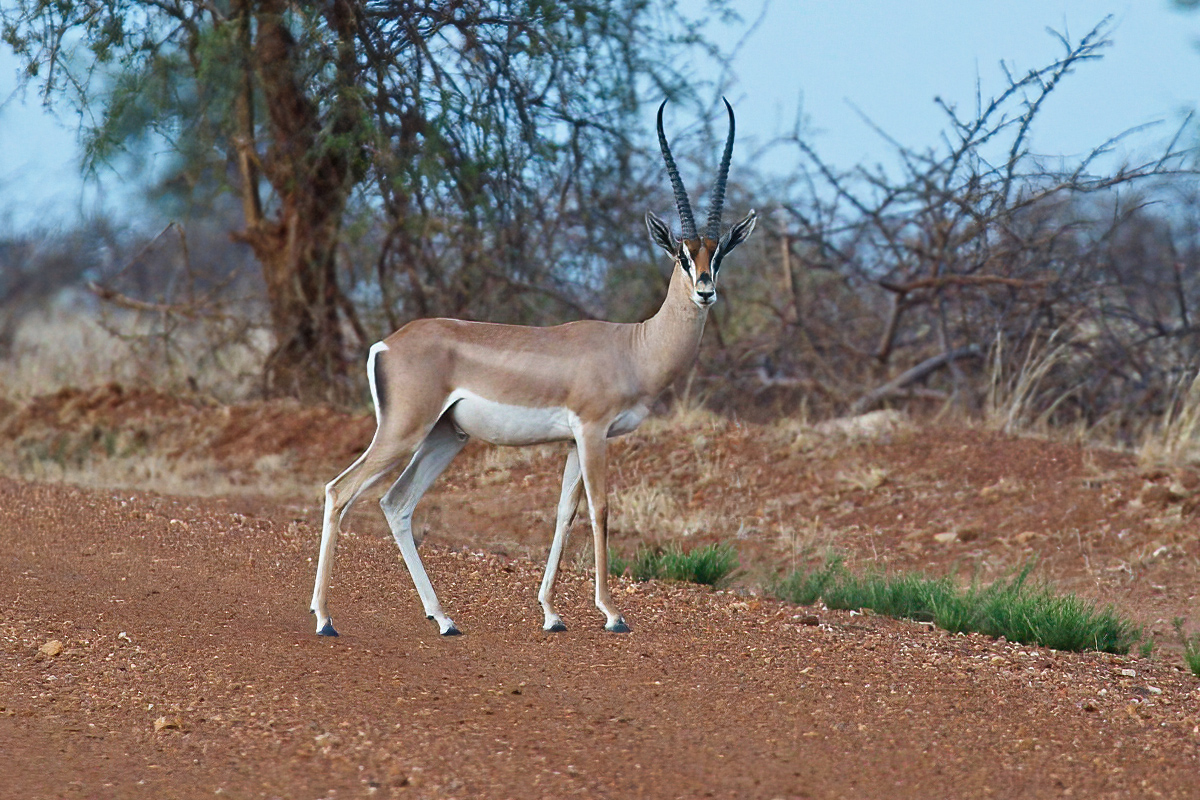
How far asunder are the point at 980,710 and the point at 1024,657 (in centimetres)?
137

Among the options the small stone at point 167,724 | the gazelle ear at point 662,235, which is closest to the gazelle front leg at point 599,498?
the gazelle ear at point 662,235

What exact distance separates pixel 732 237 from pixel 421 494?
2.08 meters

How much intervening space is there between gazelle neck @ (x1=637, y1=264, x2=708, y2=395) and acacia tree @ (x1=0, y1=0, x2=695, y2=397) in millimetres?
6555

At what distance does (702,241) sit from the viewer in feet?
20.5

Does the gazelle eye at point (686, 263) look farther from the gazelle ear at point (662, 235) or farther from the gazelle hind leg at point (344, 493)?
→ the gazelle hind leg at point (344, 493)

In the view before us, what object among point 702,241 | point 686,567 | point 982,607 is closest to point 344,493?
point 702,241

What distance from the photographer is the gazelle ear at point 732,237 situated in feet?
20.5

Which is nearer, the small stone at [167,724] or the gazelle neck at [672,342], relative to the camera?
the small stone at [167,724]

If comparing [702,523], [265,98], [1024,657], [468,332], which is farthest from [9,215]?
[1024,657]

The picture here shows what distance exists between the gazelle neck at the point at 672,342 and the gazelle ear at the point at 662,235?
139 millimetres

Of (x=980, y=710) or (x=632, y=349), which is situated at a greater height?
(x=632, y=349)

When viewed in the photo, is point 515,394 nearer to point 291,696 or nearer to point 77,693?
point 291,696

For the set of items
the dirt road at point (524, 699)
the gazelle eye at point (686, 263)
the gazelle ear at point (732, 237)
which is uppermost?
the gazelle ear at point (732, 237)

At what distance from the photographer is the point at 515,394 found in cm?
643
